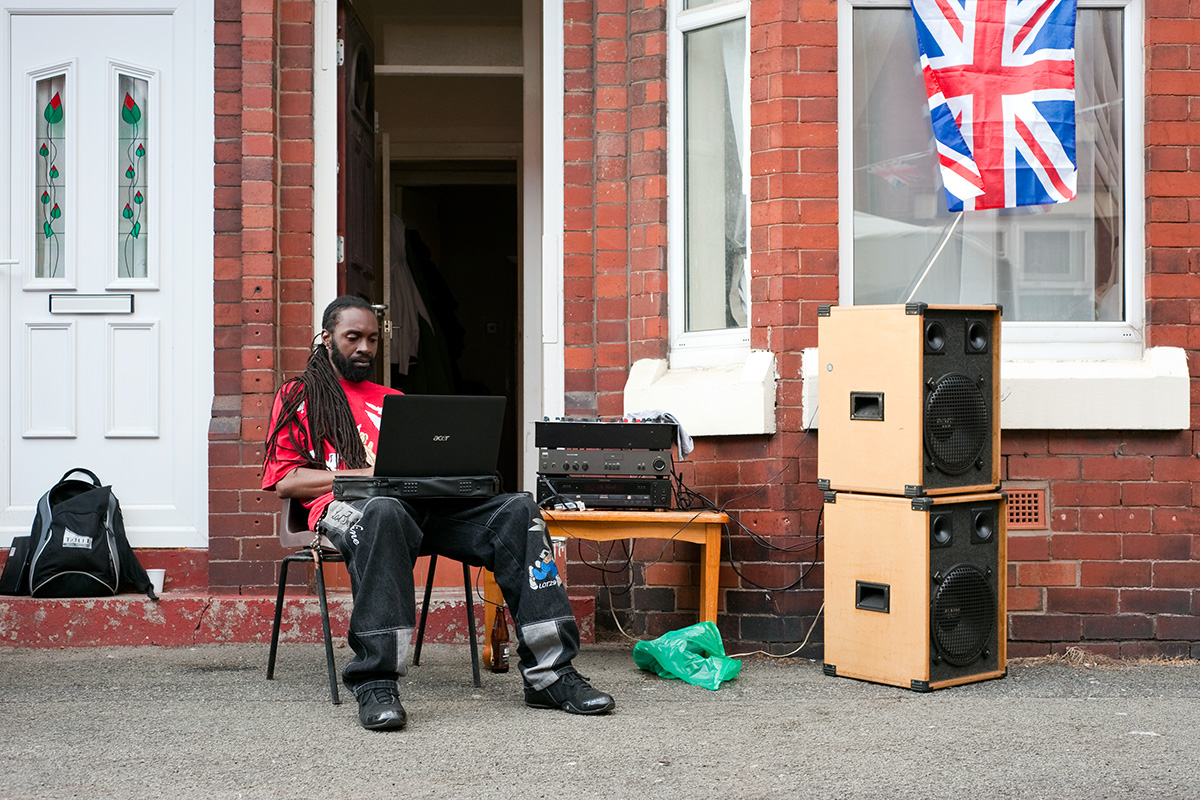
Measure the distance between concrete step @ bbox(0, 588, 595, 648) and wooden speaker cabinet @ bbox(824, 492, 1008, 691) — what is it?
121 centimetres

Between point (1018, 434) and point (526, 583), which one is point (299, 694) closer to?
point (526, 583)

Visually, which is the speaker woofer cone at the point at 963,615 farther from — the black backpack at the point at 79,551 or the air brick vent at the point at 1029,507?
the black backpack at the point at 79,551

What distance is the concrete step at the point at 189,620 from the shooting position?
499 centimetres

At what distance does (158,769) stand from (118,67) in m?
3.48

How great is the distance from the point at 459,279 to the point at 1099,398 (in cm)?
613

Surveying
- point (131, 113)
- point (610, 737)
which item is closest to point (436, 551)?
point (610, 737)

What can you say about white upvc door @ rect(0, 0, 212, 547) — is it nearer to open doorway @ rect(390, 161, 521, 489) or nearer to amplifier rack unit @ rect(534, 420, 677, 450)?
amplifier rack unit @ rect(534, 420, 677, 450)

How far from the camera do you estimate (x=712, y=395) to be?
4.87 metres

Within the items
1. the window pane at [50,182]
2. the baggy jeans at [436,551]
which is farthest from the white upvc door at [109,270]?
the baggy jeans at [436,551]

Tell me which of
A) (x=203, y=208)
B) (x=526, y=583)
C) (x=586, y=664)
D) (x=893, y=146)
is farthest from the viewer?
(x=203, y=208)

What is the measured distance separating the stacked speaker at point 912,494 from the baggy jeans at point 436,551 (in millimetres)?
1081

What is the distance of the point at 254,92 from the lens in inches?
205

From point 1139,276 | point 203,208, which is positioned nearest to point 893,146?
point 1139,276

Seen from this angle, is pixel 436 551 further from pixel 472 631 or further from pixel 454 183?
pixel 454 183
